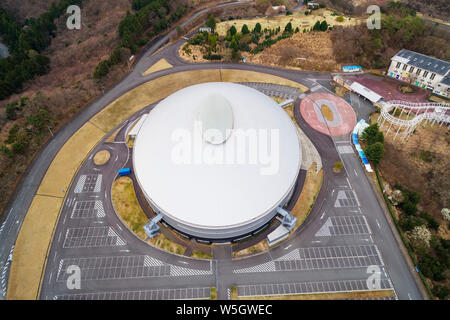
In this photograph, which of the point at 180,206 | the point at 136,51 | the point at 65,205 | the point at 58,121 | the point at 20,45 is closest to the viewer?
the point at 180,206

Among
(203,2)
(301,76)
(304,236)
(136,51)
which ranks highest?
(203,2)

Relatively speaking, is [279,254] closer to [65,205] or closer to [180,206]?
[180,206]

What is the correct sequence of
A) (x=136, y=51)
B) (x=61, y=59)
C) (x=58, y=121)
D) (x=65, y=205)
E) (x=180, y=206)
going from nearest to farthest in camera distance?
(x=180, y=206) → (x=65, y=205) → (x=58, y=121) → (x=136, y=51) → (x=61, y=59)

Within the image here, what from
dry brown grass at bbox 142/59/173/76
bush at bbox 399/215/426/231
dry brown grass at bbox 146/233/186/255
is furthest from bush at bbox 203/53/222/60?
bush at bbox 399/215/426/231

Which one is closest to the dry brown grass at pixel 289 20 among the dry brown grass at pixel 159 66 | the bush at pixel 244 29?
the bush at pixel 244 29

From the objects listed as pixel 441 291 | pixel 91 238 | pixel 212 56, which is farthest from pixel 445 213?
pixel 212 56

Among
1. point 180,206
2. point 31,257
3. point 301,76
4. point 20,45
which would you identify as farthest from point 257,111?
point 20,45

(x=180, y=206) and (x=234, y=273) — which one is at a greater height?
(x=180, y=206)

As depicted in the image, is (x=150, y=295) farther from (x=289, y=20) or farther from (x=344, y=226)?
(x=289, y=20)
